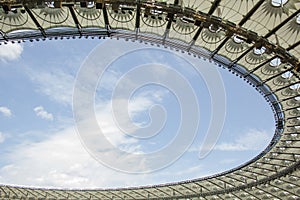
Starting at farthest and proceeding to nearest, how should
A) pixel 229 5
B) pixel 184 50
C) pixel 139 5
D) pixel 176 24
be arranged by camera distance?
pixel 184 50, pixel 176 24, pixel 229 5, pixel 139 5

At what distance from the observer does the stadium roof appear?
71.3 feet

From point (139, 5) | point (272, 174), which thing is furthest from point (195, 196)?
point (139, 5)

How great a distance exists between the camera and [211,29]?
1003 inches

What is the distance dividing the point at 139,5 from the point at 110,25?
17.0 feet

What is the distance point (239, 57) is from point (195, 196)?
32.0m

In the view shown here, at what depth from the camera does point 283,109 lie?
34812 millimetres

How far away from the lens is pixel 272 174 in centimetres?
4334

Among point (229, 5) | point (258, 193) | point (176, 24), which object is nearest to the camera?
point (229, 5)

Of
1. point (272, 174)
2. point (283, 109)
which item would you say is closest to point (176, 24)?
point (283, 109)

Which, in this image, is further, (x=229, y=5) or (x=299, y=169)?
(x=299, y=169)

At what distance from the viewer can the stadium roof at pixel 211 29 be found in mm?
21719

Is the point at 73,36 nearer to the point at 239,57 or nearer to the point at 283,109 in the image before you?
the point at 239,57

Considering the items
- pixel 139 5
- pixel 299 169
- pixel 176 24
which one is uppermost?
pixel 176 24

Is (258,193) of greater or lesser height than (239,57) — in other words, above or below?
below
